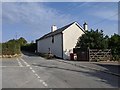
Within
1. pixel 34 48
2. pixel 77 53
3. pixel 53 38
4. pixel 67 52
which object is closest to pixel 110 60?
pixel 77 53

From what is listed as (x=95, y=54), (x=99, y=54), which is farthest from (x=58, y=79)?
(x=99, y=54)

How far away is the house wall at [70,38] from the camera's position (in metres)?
42.5

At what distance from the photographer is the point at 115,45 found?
3647 centimetres

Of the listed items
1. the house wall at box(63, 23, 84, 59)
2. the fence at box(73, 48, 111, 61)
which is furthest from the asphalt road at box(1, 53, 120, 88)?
the house wall at box(63, 23, 84, 59)

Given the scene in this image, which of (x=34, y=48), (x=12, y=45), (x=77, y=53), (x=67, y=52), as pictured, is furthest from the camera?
(x=34, y=48)

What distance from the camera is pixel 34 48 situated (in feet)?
252

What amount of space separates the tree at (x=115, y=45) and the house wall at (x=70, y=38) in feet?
25.4

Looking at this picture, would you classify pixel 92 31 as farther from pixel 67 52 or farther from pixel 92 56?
pixel 67 52

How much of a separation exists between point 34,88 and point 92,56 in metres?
23.9

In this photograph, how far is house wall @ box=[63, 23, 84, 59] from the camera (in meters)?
42.5

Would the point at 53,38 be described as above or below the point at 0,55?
above

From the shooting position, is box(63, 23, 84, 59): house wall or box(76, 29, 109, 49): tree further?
box(63, 23, 84, 59): house wall

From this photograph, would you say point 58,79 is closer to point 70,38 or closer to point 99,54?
point 99,54

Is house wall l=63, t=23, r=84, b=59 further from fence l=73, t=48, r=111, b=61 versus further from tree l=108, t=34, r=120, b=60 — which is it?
tree l=108, t=34, r=120, b=60
